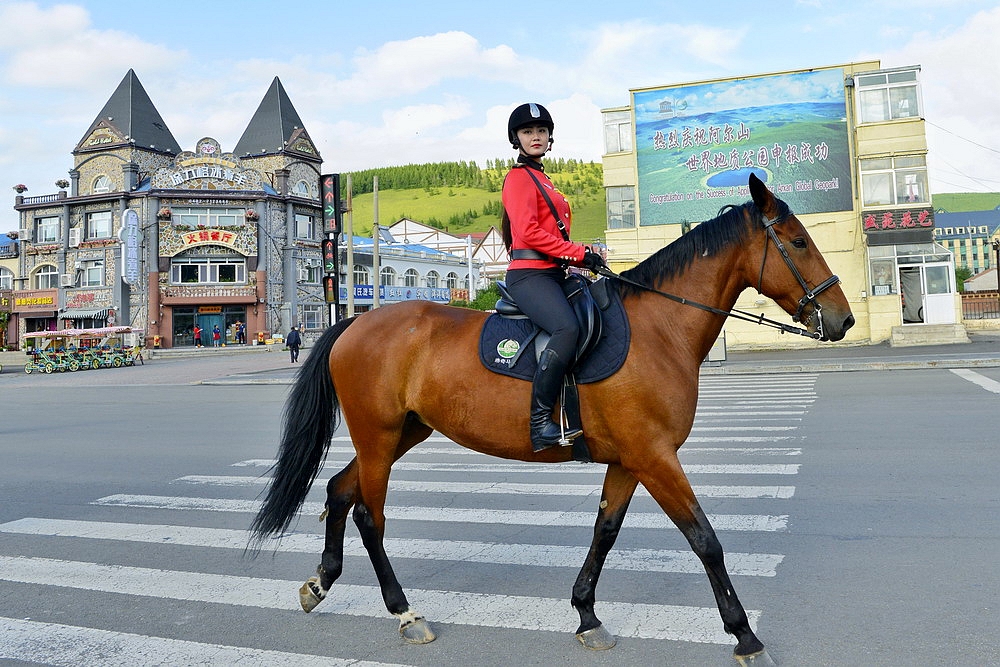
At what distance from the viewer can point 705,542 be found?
338cm

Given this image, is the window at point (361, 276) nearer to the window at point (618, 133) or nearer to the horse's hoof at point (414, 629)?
the window at point (618, 133)

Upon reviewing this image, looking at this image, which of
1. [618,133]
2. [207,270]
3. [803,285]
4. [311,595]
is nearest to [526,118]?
[803,285]

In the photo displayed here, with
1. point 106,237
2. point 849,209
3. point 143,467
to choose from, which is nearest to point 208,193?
point 106,237

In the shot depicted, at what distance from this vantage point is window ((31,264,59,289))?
181 ft

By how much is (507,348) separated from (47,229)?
62380 millimetres

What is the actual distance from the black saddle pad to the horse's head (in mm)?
826

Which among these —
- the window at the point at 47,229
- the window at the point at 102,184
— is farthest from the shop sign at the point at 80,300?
the window at the point at 102,184

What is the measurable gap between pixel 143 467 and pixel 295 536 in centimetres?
432

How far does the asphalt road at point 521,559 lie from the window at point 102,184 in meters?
50.4

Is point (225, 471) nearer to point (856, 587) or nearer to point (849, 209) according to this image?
point (856, 587)

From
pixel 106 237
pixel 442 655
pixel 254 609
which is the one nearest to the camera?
pixel 442 655

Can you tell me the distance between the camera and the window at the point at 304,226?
188 ft

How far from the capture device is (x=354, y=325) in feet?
15.1

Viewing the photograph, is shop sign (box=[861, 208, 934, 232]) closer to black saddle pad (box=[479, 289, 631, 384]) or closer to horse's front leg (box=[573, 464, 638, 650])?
black saddle pad (box=[479, 289, 631, 384])
